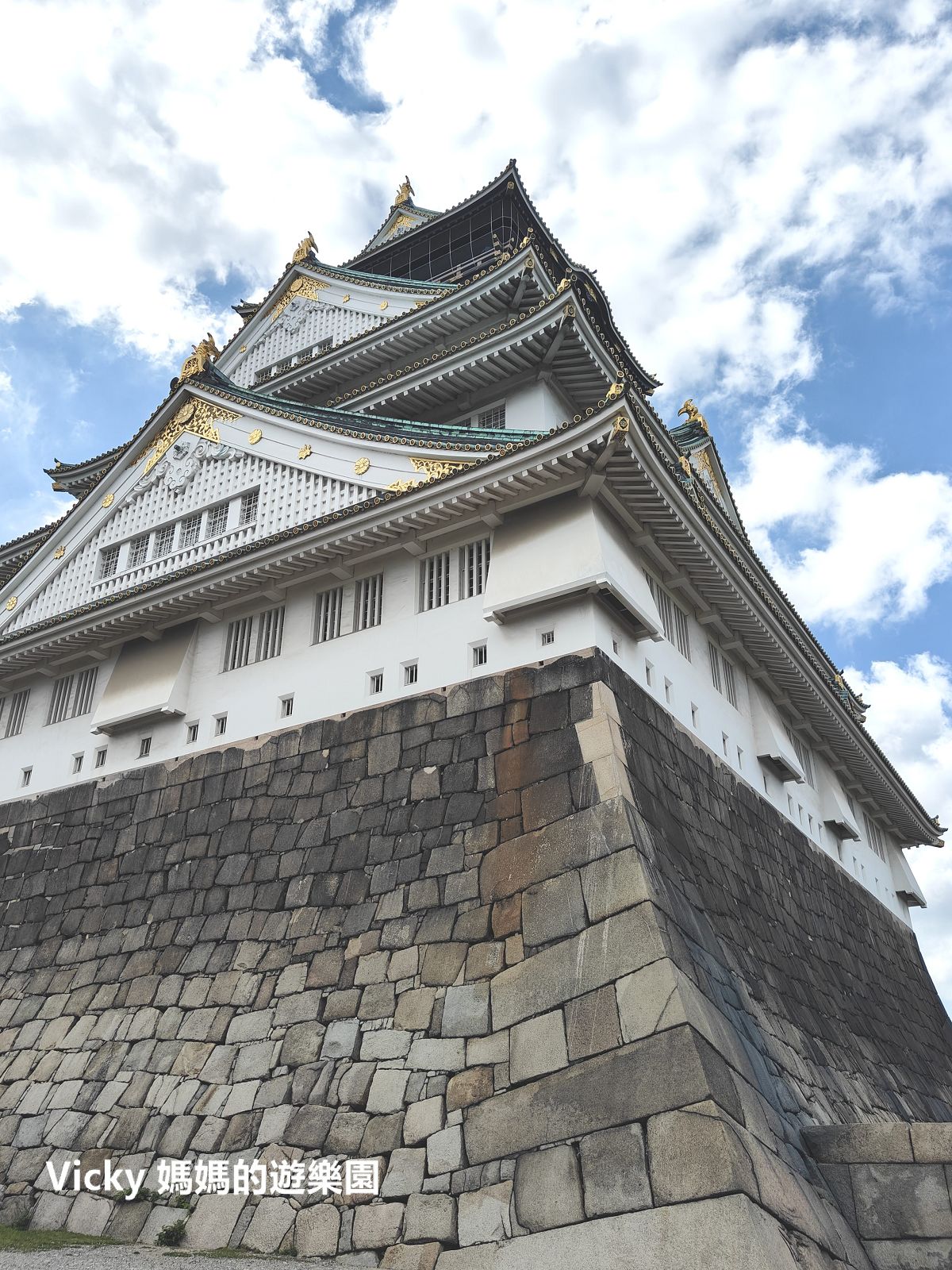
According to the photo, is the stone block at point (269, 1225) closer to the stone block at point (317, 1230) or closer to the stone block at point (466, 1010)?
the stone block at point (317, 1230)

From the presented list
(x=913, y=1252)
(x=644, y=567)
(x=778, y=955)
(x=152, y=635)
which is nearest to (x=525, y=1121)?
(x=913, y=1252)

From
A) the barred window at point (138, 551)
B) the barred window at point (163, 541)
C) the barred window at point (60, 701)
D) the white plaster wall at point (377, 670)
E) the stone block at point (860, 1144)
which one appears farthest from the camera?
the barred window at point (138, 551)

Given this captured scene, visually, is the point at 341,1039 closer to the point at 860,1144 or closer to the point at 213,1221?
the point at 213,1221

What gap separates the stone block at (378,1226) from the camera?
7590mm

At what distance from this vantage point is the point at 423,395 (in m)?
16.7

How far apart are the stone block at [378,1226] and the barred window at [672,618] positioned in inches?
292

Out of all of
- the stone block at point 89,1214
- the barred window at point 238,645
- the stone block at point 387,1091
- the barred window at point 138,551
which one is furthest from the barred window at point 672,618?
the stone block at point 89,1214

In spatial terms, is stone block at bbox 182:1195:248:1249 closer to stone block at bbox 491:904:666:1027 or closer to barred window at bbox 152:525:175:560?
stone block at bbox 491:904:666:1027

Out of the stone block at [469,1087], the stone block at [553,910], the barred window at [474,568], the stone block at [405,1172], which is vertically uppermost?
the barred window at [474,568]

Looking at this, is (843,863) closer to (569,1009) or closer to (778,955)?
(778,955)

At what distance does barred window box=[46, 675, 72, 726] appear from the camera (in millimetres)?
14531

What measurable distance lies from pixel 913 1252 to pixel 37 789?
12.2m

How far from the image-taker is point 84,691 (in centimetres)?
1445

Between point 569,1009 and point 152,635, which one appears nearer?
point 569,1009
